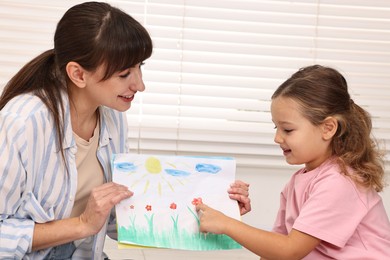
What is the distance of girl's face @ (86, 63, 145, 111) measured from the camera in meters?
1.52

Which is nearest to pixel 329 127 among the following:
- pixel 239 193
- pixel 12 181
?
pixel 239 193

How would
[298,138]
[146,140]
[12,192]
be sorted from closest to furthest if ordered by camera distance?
[12,192]
[298,138]
[146,140]

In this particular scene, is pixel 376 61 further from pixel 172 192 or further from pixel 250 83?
pixel 172 192

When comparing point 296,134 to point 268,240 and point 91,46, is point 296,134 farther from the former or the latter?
point 91,46

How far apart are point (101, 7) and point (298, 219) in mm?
690


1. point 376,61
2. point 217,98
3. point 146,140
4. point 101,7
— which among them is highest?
point 101,7

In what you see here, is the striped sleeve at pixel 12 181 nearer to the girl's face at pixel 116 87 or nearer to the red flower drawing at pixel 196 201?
the girl's face at pixel 116 87

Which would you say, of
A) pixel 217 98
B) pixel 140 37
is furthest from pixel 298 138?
pixel 217 98

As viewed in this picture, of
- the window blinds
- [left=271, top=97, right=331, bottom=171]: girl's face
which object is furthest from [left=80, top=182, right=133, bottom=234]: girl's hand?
the window blinds

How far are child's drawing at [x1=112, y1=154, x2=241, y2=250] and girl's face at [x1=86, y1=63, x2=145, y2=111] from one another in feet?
0.47

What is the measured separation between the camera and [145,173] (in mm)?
1588

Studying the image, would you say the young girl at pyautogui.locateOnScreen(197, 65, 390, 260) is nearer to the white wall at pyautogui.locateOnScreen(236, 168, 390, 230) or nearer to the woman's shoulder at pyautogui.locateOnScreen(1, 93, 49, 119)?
the woman's shoulder at pyautogui.locateOnScreen(1, 93, 49, 119)

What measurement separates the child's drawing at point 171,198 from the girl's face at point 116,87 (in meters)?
0.14

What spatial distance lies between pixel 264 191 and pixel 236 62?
52 centimetres
